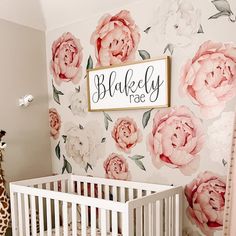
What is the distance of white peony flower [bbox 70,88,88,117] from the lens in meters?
2.47

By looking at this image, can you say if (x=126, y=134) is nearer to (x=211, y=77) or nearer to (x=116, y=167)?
(x=116, y=167)

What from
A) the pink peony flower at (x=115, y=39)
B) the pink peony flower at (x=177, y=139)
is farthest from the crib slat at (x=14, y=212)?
the pink peony flower at (x=115, y=39)

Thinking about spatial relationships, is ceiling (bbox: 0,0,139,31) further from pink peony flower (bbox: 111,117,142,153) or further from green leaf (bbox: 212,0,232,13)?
pink peony flower (bbox: 111,117,142,153)

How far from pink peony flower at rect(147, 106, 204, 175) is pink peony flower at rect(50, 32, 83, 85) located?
0.80 metres

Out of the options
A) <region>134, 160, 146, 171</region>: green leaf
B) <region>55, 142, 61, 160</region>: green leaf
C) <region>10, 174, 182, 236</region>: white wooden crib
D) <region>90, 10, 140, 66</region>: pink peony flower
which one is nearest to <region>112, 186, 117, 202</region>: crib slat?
<region>10, 174, 182, 236</region>: white wooden crib

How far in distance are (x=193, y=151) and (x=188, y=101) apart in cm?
29

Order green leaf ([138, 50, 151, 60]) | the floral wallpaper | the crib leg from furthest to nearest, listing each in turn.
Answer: green leaf ([138, 50, 151, 60]), the floral wallpaper, the crib leg

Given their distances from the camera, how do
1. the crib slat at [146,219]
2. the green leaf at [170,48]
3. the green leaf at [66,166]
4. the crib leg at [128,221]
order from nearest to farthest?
the crib leg at [128,221], the crib slat at [146,219], the green leaf at [170,48], the green leaf at [66,166]

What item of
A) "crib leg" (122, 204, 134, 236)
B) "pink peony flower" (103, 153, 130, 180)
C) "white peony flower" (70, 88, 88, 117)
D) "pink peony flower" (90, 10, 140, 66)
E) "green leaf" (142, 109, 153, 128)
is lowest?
"crib leg" (122, 204, 134, 236)

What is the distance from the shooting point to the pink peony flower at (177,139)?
1888 millimetres

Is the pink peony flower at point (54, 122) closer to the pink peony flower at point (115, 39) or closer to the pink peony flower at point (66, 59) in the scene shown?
Result: the pink peony flower at point (66, 59)

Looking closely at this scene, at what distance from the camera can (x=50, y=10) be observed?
2521mm

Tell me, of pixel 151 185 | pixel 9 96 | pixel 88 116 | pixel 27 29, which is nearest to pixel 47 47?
pixel 27 29

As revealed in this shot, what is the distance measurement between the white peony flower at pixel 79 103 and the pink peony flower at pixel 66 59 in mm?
102
